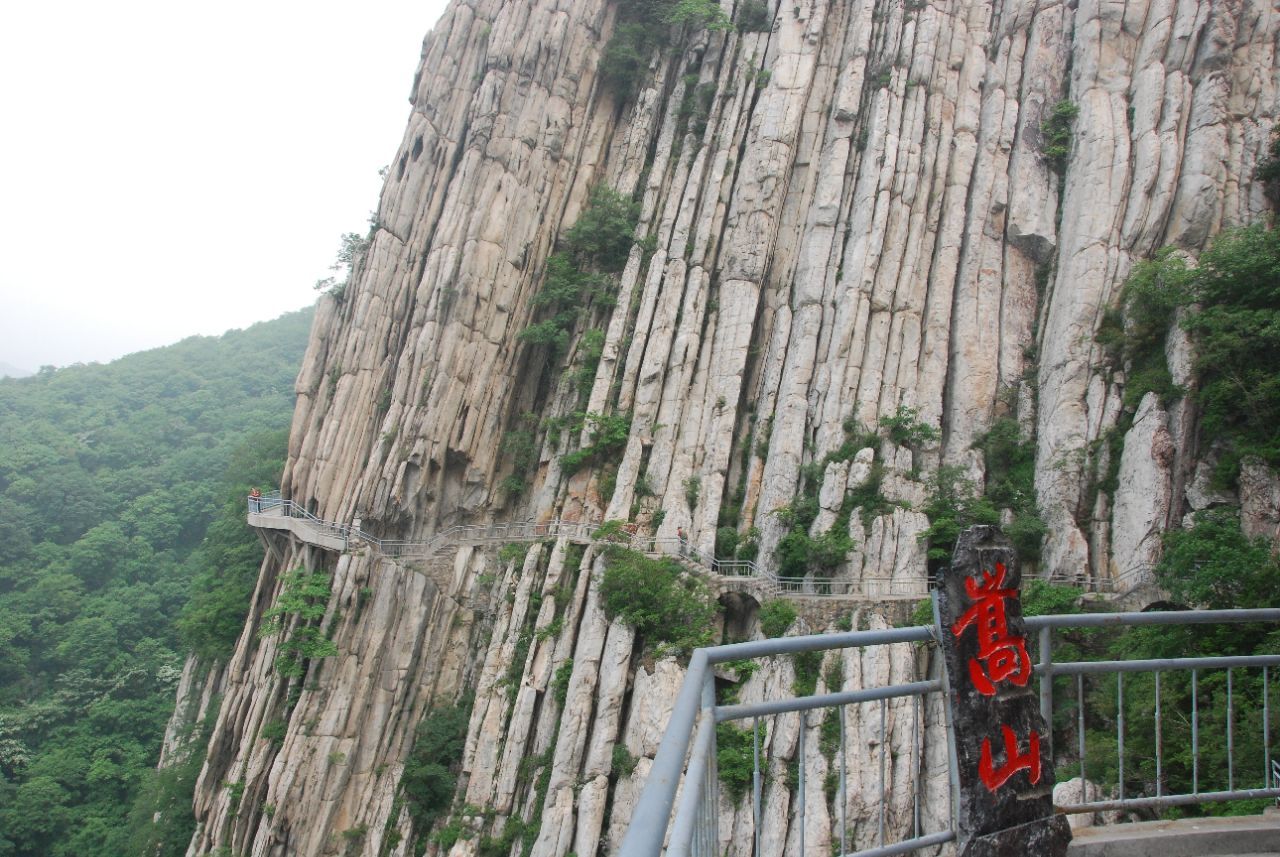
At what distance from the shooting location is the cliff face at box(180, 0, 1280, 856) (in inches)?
723

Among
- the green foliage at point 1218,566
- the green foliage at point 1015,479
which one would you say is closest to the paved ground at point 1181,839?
the green foliage at point 1218,566

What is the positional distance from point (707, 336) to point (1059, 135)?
12.3m

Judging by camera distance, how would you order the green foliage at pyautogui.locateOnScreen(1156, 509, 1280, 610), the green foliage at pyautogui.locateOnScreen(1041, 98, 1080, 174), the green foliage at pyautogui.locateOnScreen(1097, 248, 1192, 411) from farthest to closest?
the green foliage at pyautogui.locateOnScreen(1041, 98, 1080, 174)
the green foliage at pyautogui.locateOnScreen(1097, 248, 1192, 411)
the green foliage at pyautogui.locateOnScreen(1156, 509, 1280, 610)

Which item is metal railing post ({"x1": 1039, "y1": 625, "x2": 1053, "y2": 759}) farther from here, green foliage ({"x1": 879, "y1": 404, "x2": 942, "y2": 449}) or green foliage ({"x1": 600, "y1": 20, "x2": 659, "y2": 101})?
green foliage ({"x1": 600, "y1": 20, "x2": 659, "y2": 101})

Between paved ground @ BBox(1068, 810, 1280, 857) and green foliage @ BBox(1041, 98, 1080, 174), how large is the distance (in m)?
24.0

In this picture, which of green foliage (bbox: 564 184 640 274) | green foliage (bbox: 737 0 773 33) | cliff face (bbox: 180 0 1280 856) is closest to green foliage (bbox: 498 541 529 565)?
cliff face (bbox: 180 0 1280 856)

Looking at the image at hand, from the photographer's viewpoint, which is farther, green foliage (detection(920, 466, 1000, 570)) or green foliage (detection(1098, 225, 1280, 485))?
green foliage (detection(920, 466, 1000, 570))

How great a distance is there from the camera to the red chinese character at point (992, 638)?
12.5ft

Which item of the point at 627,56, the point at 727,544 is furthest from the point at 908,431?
the point at 627,56

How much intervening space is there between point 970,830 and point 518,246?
25311mm

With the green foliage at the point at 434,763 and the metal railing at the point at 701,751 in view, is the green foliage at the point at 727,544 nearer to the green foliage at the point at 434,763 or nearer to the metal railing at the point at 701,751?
the green foliage at the point at 434,763

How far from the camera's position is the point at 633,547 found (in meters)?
20.0

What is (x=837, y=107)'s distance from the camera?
26.1 m

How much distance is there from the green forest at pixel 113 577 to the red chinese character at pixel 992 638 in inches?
1062
